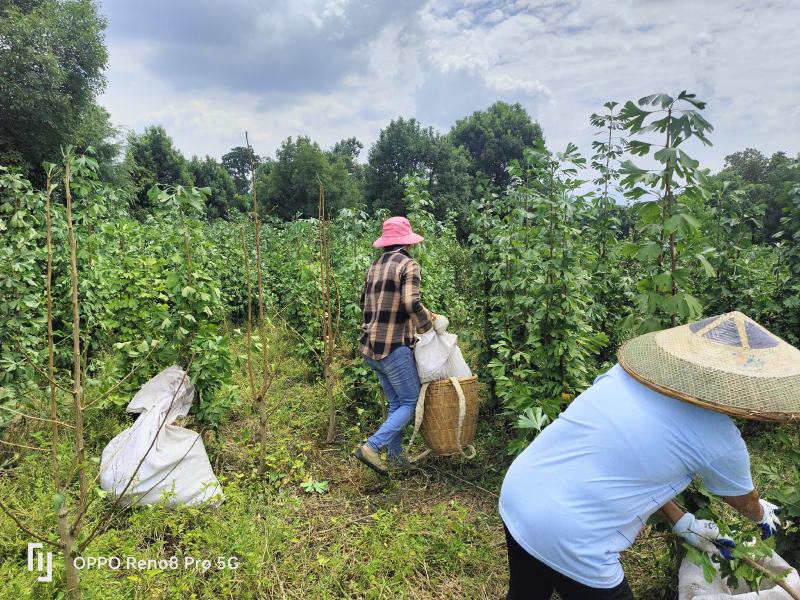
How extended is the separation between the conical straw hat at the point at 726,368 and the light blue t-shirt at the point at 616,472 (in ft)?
0.28

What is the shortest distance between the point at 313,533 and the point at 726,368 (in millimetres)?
2448

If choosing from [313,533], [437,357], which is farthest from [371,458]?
[437,357]

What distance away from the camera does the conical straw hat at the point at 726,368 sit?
1.33 m

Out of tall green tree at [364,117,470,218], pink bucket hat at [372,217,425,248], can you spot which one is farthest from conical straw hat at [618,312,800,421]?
tall green tree at [364,117,470,218]

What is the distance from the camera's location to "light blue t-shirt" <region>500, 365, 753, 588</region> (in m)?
1.42

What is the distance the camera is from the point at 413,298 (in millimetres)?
3283

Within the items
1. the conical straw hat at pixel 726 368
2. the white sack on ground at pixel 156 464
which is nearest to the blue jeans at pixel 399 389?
the white sack on ground at pixel 156 464

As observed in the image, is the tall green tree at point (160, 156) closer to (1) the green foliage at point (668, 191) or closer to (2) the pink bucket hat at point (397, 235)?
(2) the pink bucket hat at point (397, 235)

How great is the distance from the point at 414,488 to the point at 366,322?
124 cm

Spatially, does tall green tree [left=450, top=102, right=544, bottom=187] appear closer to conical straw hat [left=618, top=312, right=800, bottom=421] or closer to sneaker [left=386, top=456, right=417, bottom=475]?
sneaker [left=386, top=456, right=417, bottom=475]

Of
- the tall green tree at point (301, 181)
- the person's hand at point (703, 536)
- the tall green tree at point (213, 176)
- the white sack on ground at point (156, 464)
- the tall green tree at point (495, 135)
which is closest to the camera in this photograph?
the person's hand at point (703, 536)

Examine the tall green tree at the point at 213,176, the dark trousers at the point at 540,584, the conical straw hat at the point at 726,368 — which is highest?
the tall green tree at the point at 213,176

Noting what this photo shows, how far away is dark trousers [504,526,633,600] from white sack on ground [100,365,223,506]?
1965 millimetres

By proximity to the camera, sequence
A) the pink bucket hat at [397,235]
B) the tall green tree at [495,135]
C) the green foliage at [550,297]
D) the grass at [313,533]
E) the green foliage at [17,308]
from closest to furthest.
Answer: the grass at [313,533] → the green foliage at [550,297] → the pink bucket hat at [397,235] → the green foliage at [17,308] → the tall green tree at [495,135]
